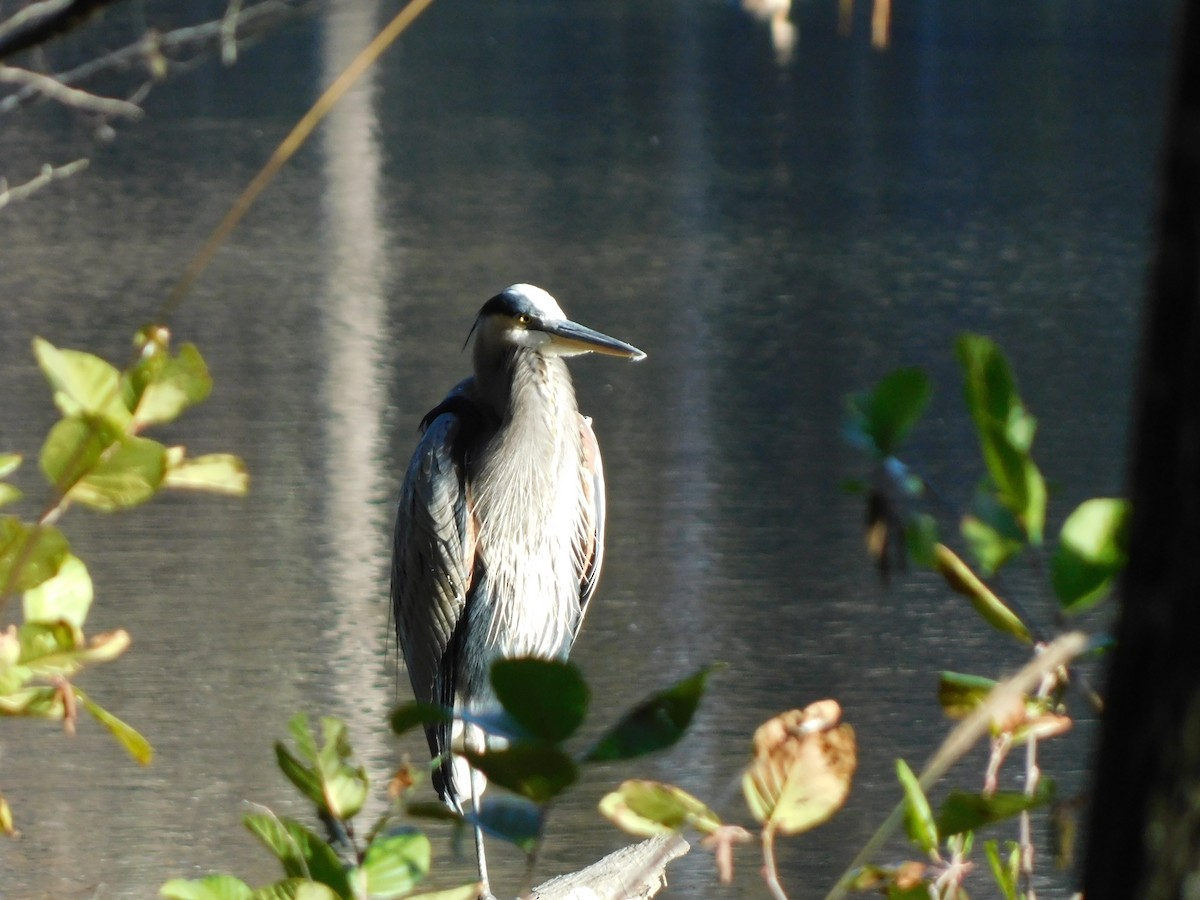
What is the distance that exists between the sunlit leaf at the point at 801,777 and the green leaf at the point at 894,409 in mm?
181

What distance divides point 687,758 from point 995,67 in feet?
51.6

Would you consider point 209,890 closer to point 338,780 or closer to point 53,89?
point 338,780

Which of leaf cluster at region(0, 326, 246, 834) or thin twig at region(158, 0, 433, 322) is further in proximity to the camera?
leaf cluster at region(0, 326, 246, 834)

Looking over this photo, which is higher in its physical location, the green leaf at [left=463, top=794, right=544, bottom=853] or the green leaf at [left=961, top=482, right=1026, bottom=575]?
the green leaf at [left=961, top=482, right=1026, bottom=575]

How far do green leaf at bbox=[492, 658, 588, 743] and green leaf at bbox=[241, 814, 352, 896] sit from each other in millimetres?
241

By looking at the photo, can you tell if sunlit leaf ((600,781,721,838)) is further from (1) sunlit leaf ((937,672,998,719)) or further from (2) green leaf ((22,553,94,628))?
(2) green leaf ((22,553,94,628))

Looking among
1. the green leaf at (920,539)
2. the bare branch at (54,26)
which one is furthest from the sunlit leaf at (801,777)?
the bare branch at (54,26)

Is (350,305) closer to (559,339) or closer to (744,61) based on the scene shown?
(559,339)

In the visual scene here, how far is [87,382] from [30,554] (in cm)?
11

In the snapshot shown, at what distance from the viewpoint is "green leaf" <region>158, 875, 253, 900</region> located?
3.12 feet

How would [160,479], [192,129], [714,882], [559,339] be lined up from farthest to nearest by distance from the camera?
[192,129] → [714,882] → [559,339] → [160,479]

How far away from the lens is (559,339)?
3293 mm

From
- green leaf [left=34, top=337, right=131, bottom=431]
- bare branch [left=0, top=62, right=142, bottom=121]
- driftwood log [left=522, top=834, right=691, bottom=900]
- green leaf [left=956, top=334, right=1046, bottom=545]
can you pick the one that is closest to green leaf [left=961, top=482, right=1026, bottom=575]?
green leaf [left=956, top=334, right=1046, bottom=545]

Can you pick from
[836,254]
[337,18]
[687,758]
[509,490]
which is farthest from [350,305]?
[337,18]
